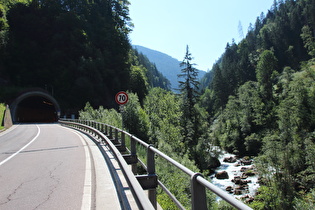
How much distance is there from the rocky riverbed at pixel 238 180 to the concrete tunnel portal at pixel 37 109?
A: 36.6m

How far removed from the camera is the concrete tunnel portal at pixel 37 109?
174 feet

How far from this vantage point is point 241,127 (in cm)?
6475

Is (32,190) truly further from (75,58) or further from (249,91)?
(249,91)

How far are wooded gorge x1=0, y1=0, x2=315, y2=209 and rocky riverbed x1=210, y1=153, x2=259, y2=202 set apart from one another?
179cm

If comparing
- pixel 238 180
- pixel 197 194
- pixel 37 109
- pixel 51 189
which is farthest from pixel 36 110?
pixel 197 194

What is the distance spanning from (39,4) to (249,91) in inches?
2639

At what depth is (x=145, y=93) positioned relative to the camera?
234ft

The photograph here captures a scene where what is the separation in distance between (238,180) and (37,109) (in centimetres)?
5930

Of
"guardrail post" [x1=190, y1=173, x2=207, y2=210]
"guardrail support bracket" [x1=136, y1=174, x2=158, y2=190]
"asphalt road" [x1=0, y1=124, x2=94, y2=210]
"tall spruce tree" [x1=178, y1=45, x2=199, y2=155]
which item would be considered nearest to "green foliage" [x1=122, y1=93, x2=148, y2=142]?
"tall spruce tree" [x1=178, y1=45, x2=199, y2=155]

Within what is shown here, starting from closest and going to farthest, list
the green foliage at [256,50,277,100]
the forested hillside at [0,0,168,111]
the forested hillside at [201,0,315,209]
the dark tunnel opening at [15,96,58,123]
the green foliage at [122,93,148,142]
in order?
the green foliage at [122,93,148,142]
the forested hillside at [201,0,315,209]
the forested hillside at [0,0,168,111]
the dark tunnel opening at [15,96,58,123]
the green foliage at [256,50,277,100]

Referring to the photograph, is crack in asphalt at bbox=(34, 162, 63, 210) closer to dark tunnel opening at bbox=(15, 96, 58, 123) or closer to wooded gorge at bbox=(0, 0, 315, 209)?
wooded gorge at bbox=(0, 0, 315, 209)

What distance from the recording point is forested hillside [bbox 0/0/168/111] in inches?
2219

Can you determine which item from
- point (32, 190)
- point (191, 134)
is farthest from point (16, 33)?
point (32, 190)

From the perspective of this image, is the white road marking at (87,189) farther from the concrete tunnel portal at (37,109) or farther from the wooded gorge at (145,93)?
A: the concrete tunnel portal at (37,109)
